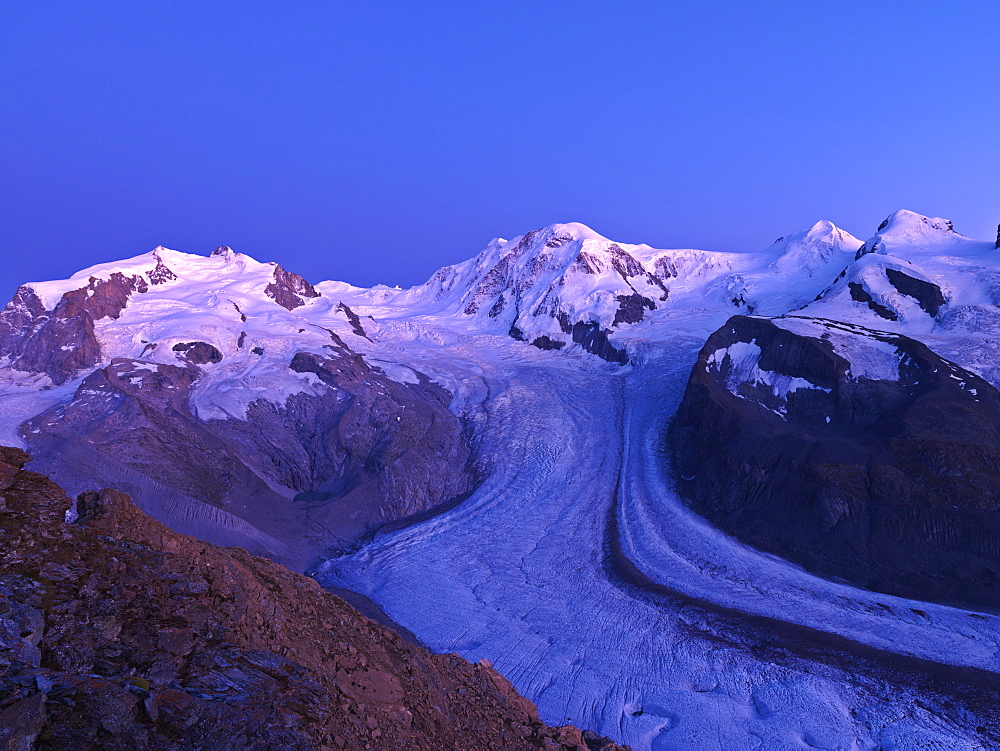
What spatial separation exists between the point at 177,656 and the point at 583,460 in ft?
125

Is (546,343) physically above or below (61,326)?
above

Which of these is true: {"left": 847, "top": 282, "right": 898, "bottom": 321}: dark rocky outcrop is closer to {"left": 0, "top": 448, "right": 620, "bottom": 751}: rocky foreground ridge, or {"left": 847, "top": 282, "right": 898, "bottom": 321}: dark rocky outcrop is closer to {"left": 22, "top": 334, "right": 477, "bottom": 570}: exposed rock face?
{"left": 22, "top": 334, "right": 477, "bottom": 570}: exposed rock face

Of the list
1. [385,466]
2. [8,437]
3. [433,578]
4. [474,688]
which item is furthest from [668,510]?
[8,437]

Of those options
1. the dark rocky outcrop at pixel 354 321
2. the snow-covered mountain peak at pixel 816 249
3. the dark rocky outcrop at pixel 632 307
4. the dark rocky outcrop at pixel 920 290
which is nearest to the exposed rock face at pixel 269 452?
the dark rocky outcrop at pixel 354 321

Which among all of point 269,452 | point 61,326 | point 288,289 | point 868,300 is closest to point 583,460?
point 269,452

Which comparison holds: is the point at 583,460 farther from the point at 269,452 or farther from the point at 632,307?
the point at 632,307

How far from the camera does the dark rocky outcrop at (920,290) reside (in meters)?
54.4

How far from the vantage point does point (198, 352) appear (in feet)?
186

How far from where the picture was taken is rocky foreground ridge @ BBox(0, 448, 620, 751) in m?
5.84

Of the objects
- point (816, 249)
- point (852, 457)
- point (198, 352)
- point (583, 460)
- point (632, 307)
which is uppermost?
point (816, 249)

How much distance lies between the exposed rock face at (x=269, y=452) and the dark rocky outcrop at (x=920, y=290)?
4078cm

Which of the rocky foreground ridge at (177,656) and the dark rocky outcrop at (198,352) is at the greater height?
the rocky foreground ridge at (177,656)

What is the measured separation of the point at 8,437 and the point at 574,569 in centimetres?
3688

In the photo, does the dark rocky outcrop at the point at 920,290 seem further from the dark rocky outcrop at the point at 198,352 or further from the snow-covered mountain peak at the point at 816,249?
the dark rocky outcrop at the point at 198,352
